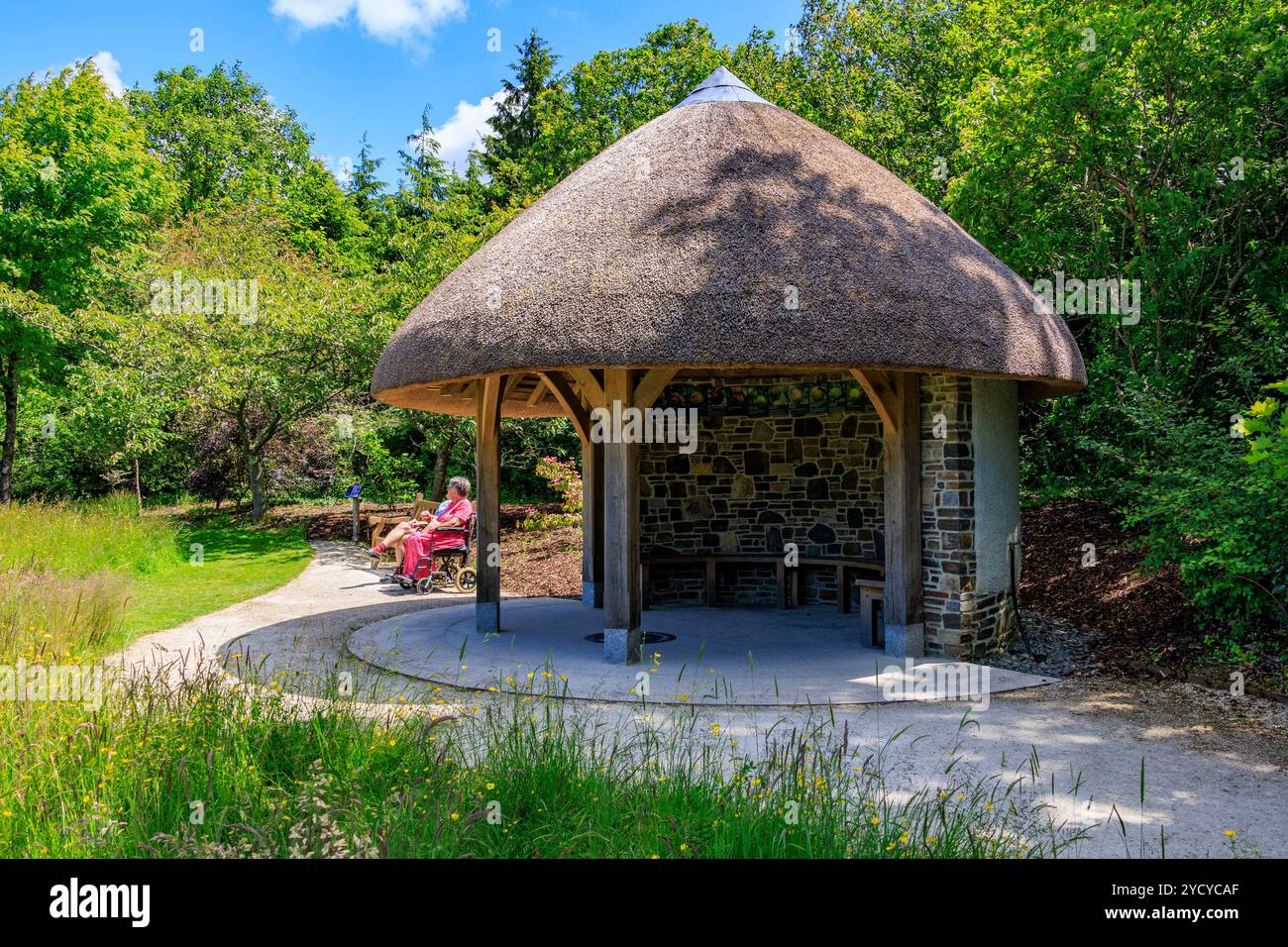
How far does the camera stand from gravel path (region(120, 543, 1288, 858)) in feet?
12.6

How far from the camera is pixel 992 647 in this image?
25.2 ft

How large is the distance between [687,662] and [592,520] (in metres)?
3.13

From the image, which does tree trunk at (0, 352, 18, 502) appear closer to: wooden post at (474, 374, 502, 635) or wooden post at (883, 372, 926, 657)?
wooden post at (474, 374, 502, 635)

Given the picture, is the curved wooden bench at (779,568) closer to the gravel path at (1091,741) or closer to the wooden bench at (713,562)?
the wooden bench at (713,562)

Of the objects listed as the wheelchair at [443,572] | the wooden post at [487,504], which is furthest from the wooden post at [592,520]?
the wooden post at [487,504]

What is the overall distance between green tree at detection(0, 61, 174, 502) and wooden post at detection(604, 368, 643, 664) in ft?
49.1

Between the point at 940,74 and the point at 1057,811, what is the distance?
56.5ft

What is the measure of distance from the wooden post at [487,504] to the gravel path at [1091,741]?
1.39 m

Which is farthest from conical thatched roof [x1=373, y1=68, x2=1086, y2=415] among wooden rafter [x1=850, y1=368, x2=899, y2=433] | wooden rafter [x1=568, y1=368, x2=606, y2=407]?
wooden rafter [x1=850, y1=368, x2=899, y2=433]

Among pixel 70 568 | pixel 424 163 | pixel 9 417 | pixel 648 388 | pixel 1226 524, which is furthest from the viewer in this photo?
pixel 424 163

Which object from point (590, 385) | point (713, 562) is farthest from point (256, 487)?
point (590, 385)

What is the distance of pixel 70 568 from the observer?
9742mm

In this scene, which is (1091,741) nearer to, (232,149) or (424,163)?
(424,163)
